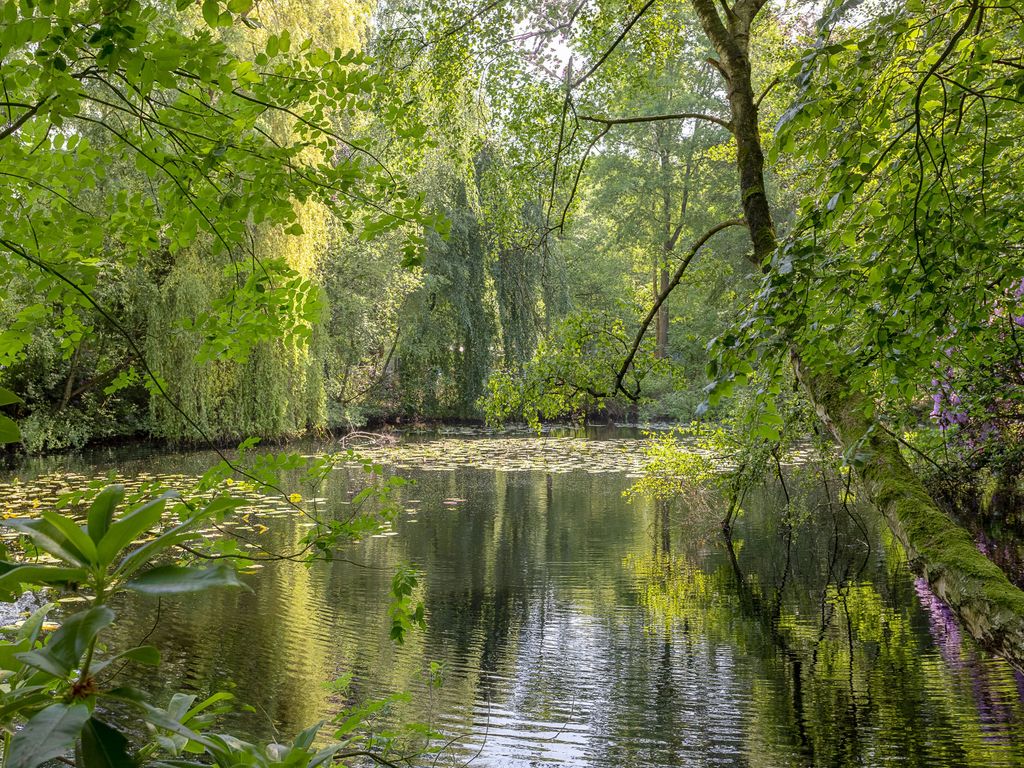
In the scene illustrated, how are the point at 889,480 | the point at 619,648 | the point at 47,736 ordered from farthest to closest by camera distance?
the point at 619,648 < the point at 889,480 < the point at 47,736

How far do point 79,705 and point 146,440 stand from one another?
16658 millimetres

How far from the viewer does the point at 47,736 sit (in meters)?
0.67

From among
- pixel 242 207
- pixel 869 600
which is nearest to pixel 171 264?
pixel 869 600

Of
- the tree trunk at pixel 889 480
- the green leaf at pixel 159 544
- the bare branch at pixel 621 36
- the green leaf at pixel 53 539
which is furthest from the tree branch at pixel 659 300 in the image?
the green leaf at pixel 53 539

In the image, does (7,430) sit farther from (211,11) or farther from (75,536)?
(211,11)

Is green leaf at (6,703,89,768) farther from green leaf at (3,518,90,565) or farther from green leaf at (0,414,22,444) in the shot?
green leaf at (0,414,22,444)

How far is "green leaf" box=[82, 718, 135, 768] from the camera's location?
2.43ft

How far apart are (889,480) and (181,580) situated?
232 cm

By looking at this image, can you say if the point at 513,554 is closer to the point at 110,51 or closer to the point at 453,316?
the point at 110,51

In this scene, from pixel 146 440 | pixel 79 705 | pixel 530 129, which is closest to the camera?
pixel 79 705

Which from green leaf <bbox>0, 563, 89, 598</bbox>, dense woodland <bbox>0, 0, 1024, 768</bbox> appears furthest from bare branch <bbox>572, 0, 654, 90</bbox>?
green leaf <bbox>0, 563, 89, 598</bbox>

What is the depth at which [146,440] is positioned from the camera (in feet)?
52.2

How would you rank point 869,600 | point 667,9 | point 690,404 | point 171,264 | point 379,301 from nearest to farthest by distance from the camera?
point 667,9 < point 869,600 < point 171,264 < point 379,301 < point 690,404

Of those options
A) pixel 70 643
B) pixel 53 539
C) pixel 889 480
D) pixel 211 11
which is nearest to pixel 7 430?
pixel 53 539
